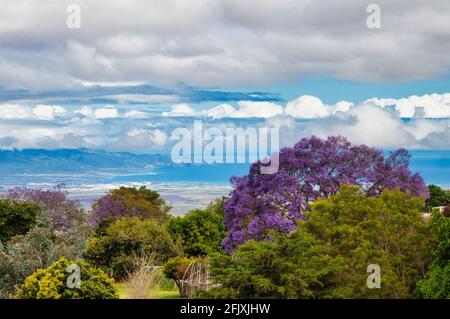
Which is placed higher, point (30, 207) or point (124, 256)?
point (30, 207)

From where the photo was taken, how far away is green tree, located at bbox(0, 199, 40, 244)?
33.9 meters

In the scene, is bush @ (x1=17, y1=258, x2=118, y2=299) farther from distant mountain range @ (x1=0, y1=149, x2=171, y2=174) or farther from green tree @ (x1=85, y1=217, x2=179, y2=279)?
distant mountain range @ (x1=0, y1=149, x2=171, y2=174)

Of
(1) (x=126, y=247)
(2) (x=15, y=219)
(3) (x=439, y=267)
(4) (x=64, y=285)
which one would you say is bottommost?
(1) (x=126, y=247)

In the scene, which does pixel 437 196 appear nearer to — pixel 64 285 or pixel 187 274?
pixel 187 274

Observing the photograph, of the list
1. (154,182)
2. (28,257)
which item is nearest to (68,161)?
(154,182)

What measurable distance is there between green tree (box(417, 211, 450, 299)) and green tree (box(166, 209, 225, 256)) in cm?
2086

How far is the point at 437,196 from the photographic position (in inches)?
2323

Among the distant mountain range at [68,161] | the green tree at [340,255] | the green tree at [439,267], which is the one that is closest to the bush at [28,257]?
the green tree at [340,255]

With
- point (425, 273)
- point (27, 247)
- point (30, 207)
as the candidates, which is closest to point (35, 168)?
point (30, 207)

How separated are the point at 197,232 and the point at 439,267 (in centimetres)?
2225

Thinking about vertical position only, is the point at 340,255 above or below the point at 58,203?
below
